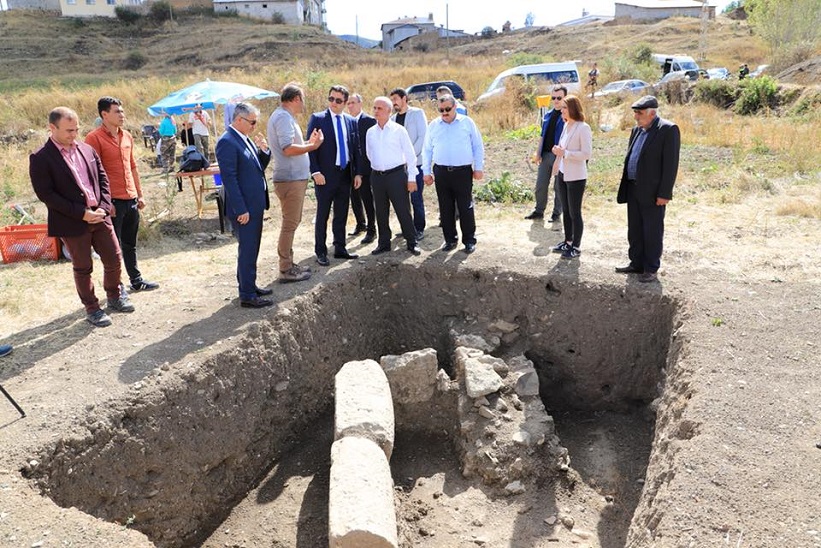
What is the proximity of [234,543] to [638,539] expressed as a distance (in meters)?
3.01

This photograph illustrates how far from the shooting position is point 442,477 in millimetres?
5457

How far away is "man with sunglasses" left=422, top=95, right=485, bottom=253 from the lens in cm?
654

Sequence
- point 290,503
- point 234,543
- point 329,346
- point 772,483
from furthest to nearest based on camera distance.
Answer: point 329,346 → point 290,503 → point 234,543 → point 772,483

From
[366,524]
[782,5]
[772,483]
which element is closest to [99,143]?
[366,524]

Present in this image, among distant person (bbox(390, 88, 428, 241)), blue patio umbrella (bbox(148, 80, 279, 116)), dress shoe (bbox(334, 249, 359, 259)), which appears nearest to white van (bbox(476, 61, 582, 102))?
blue patio umbrella (bbox(148, 80, 279, 116))

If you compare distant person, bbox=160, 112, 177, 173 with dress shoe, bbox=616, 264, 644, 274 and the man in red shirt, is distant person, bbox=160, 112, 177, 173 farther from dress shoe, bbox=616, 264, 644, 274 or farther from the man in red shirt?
dress shoe, bbox=616, 264, 644, 274

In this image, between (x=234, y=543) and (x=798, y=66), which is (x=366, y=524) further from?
(x=798, y=66)

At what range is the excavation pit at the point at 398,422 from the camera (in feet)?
14.3

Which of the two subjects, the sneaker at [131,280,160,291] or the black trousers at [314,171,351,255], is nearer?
the sneaker at [131,280,160,291]

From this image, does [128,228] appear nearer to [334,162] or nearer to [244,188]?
[244,188]

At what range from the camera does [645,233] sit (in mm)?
5906

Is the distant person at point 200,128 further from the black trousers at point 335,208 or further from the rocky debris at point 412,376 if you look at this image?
the rocky debris at point 412,376

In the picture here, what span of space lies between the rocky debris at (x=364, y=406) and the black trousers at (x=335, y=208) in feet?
6.42

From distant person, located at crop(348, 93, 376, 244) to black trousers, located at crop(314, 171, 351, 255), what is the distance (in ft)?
1.28
